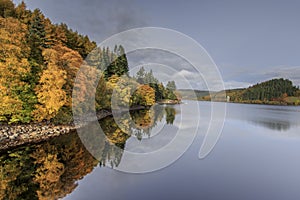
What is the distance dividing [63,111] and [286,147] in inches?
792

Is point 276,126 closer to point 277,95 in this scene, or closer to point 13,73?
point 13,73

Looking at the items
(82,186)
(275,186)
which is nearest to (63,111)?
(82,186)

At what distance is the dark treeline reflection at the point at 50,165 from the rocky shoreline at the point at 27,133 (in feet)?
3.37

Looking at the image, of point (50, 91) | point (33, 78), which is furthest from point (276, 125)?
point (33, 78)

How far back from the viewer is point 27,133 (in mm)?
14914

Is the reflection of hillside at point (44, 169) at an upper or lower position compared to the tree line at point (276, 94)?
lower

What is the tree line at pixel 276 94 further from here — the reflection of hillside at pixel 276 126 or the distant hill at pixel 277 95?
the reflection of hillside at pixel 276 126

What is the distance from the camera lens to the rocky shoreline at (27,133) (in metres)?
13.2

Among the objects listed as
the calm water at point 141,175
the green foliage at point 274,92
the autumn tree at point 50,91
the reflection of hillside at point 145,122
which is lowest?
the calm water at point 141,175

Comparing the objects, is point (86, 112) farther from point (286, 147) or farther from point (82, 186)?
point (286, 147)

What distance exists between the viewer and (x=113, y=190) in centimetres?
811

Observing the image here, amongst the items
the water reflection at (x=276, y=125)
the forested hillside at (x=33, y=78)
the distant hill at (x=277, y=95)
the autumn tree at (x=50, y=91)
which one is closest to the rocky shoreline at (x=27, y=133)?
the forested hillside at (x=33, y=78)

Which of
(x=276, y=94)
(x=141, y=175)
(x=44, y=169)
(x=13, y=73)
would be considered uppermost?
(x=276, y=94)

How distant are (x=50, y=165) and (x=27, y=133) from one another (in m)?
6.28
